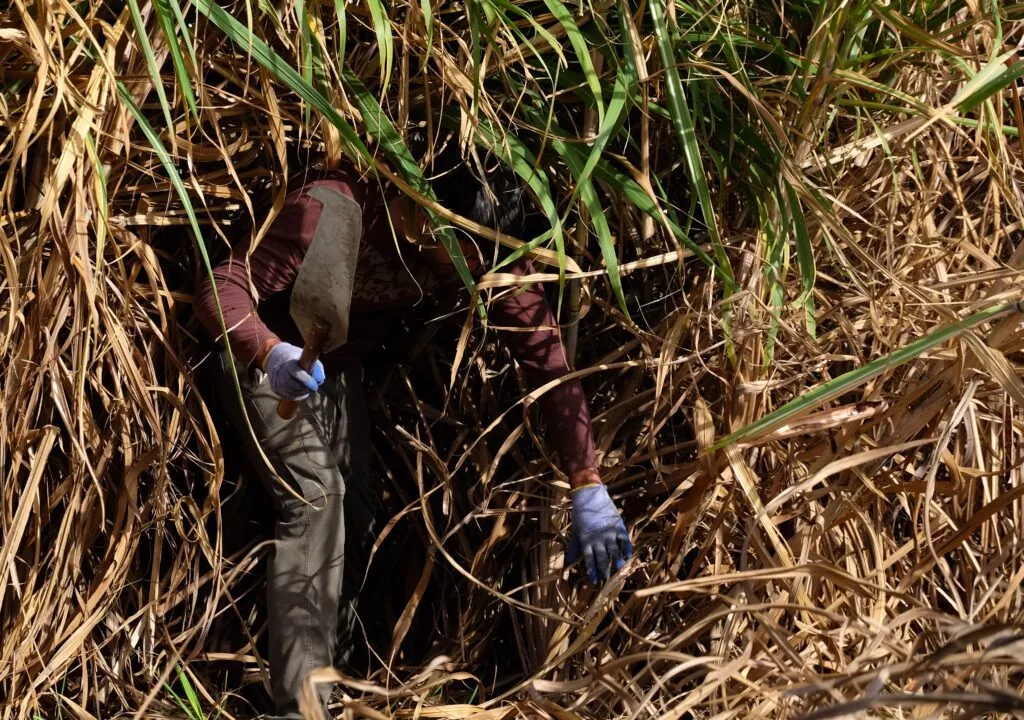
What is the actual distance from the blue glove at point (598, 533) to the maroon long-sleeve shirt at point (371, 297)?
56 millimetres

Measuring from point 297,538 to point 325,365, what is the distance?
303 mm

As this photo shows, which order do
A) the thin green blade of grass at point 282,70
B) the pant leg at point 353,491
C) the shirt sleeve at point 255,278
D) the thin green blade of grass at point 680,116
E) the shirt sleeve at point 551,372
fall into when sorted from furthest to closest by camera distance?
1. the pant leg at point 353,491
2. the shirt sleeve at point 551,372
3. the shirt sleeve at point 255,278
4. the thin green blade of grass at point 680,116
5. the thin green blade of grass at point 282,70

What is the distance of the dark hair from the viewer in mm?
1606

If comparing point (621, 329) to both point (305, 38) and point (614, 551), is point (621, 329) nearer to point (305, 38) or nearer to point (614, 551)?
point (614, 551)

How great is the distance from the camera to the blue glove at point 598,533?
1.66 meters

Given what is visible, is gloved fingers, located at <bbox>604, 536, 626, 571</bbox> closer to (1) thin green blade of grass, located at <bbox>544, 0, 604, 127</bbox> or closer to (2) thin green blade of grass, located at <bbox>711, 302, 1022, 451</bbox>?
(2) thin green blade of grass, located at <bbox>711, 302, 1022, 451</bbox>

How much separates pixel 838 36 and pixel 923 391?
1.76 feet

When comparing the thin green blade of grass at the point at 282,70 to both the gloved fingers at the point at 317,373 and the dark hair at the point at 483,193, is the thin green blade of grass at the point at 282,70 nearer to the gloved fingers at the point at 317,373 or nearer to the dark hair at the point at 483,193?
the dark hair at the point at 483,193

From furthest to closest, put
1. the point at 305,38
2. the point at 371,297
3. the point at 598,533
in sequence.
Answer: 1. the point at 371,297
2. the point at 598,533
3. the point at 305,38

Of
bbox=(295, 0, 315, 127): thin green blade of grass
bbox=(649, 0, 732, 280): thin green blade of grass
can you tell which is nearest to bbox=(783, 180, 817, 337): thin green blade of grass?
bbox=(649, 0, 732, 280): thin green blade of grass

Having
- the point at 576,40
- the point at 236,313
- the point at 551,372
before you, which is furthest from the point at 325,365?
the point at 576,40

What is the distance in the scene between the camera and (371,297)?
1771mm

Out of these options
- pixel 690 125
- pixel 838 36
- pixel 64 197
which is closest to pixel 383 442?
pixel 64 197

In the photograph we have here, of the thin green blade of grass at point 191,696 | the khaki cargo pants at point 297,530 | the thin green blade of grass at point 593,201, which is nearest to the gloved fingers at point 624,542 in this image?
the thin green blade of grass at point 593,201
